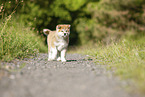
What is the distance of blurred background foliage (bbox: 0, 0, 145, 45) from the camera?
15.6 meters

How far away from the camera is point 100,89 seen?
2.90 m

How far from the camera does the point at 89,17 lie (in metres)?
21.3

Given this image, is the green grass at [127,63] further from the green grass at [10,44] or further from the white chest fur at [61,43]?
the green grass at [10,44]

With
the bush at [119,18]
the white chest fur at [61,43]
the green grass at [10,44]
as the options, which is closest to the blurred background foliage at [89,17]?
the bush at [119,18]

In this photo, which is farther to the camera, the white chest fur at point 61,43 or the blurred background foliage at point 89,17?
the blurred background foliage at point 89,17

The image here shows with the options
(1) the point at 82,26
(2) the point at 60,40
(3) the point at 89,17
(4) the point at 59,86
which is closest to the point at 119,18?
(1) the point at 82,26

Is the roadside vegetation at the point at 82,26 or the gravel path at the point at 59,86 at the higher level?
the roadside vegetation at the point at 82,26

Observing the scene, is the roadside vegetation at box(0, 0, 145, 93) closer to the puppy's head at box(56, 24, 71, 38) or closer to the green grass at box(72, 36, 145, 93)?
the green grass at box(72, 36, 145, 93)

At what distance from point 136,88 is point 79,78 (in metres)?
0.98

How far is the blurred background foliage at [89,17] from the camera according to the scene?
15.6m

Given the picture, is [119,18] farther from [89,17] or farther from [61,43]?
[61,43]

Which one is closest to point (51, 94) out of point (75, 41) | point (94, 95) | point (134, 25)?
point (94, 95)

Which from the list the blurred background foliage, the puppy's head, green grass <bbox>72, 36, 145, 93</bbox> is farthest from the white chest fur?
the blurred background foliage

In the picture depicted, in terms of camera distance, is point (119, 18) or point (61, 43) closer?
point (61, 43)
